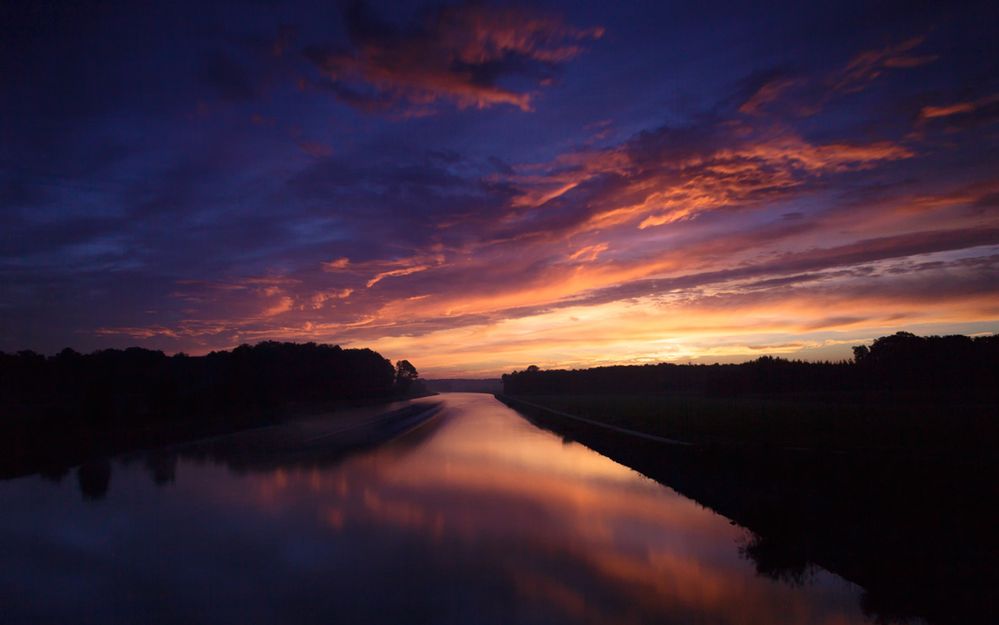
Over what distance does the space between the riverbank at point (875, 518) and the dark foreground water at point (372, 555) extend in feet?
2.10

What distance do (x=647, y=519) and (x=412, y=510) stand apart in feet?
16.9

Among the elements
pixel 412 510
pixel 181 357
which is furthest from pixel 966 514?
pixel 181 357

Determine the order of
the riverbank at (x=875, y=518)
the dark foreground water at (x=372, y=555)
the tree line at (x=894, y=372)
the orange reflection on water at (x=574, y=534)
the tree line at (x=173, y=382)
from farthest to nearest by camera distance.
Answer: the tree line at (x=894, y=372) → the tree line at (x=173, y=382) → the riverbank at (x=875, y=518) → the orange reflection on water at (x=574, y=534) → the dark foreground water at (x=372, y=555)

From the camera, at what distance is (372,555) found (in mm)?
10047

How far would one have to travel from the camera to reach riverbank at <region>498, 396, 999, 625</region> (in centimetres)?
857

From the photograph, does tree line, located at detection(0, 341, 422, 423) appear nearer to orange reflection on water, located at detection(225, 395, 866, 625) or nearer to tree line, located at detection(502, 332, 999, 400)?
orange reflection on water, located at detection(225, 395, 866, 625)

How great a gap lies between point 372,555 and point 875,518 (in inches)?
372

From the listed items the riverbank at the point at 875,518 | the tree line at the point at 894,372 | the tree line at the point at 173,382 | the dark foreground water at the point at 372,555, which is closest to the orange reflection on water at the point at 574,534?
the dark foreground water at the point at 372,555

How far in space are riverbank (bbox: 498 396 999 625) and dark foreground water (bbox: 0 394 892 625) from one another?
2.10 ft

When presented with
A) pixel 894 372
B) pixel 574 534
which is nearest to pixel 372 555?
pixel 574 534

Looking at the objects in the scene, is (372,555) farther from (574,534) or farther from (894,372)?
(894,372)

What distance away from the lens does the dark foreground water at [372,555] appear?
7.59 metres

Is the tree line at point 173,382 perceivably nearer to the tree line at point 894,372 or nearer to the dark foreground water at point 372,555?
the dark foreground water at point 372,555

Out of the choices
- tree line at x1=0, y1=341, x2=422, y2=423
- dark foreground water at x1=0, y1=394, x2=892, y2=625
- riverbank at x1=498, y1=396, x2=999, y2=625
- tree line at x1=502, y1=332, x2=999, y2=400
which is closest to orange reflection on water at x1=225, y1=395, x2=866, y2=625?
dark foreground water at x1=0, y1=394, x2=892, y2=625
